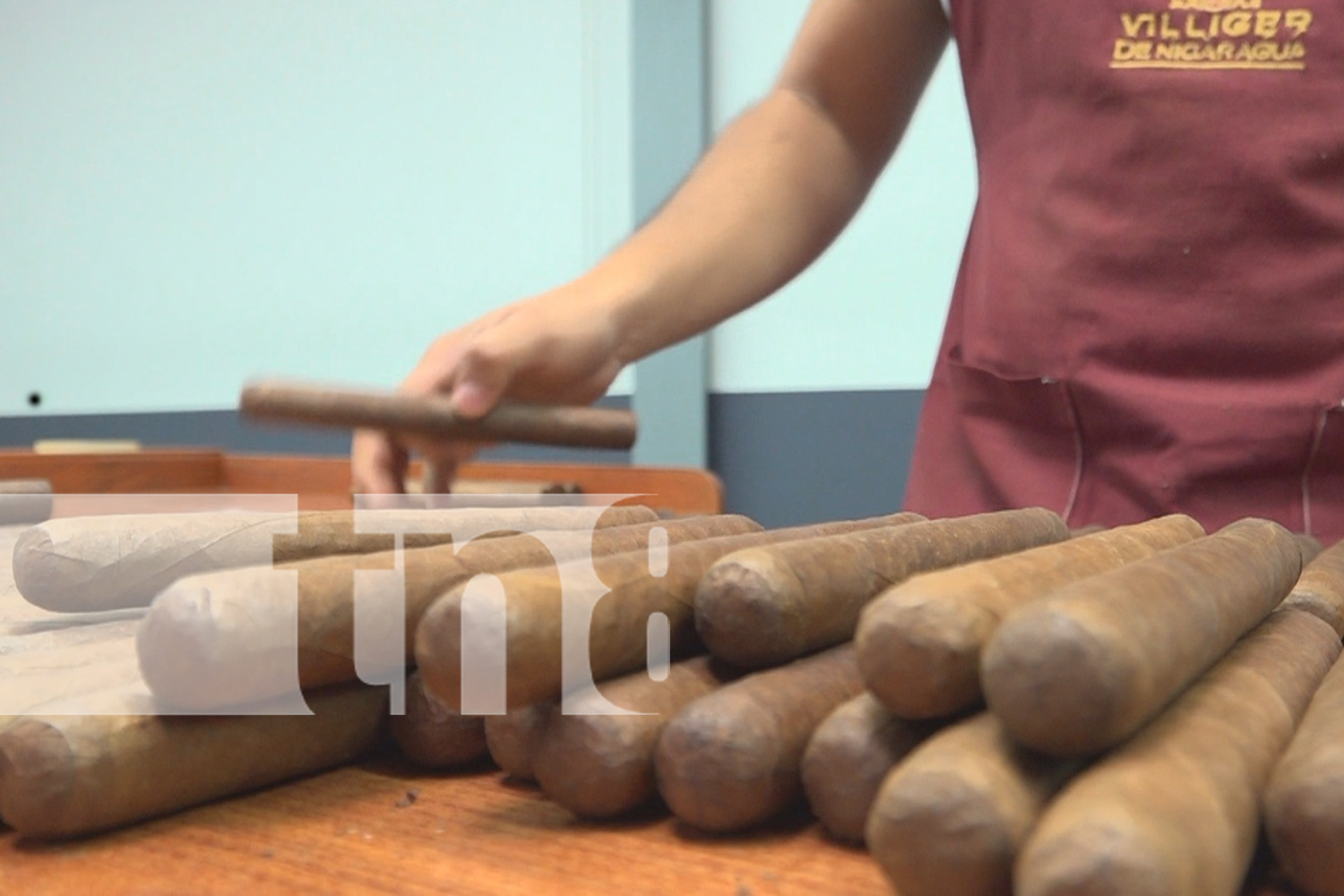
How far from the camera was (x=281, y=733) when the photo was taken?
2.29 ft

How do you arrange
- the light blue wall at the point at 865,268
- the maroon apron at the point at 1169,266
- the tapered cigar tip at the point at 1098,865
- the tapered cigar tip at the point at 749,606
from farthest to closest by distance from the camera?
the light blue wall at the point at 865,268 → the maroon apron at the point at 1169,266 → the tapered cigar tip at the point at 749,606 → the tapered cigar tip at the point at 1098,865

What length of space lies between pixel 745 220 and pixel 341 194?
309 cm

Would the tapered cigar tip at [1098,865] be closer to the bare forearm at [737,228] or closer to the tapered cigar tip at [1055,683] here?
the tapered cigar tip at [1055,683]

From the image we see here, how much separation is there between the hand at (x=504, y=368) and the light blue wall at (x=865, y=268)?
75.4 inches

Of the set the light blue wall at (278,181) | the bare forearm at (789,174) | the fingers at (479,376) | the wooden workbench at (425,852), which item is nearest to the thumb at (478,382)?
the fingers at (479,376)

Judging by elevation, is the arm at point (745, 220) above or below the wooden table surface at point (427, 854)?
above

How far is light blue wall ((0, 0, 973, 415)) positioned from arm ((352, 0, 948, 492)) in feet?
4.85

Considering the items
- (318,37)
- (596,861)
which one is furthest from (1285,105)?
(318,37)

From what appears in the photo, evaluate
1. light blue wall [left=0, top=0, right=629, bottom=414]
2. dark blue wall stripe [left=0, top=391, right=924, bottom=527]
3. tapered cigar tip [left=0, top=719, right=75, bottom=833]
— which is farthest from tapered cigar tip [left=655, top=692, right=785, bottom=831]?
light blue wall [left=0, top=0, right=629, bottom=414]

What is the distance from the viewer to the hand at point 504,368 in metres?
1.11

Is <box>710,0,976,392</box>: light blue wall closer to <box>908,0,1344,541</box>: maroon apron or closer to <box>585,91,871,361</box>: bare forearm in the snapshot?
<box>585,91,871,361</box>: bare forearm

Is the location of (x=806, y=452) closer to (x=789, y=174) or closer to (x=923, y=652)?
(x=789, y=174)

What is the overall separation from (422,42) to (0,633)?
3.43 m

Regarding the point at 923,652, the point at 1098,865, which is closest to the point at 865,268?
the point at 923,652
